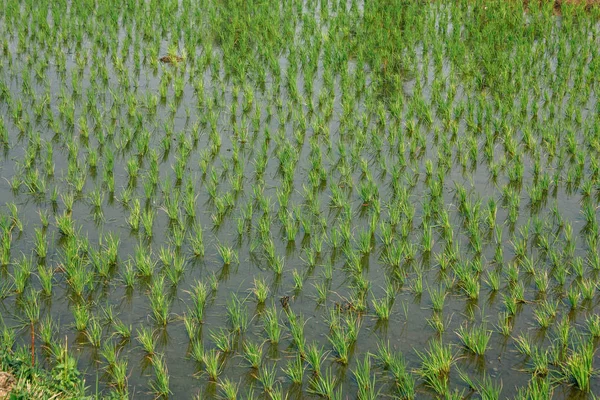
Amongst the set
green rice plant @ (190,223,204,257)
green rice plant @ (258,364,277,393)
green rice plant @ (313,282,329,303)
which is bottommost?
green rice plant @ (258,364,277,393)

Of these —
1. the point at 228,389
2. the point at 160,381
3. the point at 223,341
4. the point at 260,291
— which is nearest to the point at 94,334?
the point at 160,381

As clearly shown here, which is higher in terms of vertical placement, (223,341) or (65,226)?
(65,226)

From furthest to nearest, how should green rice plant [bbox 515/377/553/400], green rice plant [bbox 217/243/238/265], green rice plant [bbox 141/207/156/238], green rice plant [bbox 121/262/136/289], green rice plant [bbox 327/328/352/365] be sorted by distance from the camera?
green rice plant [bbox 141/207/156/238] → green rice plant [bbox 217/243/238/265] → green rice plant [bbox 121/262/136/289] → green rice plant [bbox 327/328/352/365] → green rice plant [bbox 515/377/553/400]

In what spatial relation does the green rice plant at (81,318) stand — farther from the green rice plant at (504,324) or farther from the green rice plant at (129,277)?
the green rice plant at (504,324)

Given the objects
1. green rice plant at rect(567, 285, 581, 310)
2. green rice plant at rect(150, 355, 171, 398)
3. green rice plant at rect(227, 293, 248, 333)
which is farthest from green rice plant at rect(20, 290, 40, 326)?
green rice plant at rect(567, 285, 581, 310)

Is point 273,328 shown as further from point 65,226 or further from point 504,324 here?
point 65,226

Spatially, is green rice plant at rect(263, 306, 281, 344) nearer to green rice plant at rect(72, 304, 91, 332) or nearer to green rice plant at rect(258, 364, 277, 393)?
green rice plant at rect(258, 364, 277, 393)

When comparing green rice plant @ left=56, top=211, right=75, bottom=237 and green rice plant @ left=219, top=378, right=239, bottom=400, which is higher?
green rice plant @ left=56, top=211, right=75, bottom=237

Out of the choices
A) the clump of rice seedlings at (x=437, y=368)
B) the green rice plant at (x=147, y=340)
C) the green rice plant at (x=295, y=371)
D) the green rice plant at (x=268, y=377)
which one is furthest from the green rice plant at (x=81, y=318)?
the clump of rice seedlings at (x=437, y=368)
